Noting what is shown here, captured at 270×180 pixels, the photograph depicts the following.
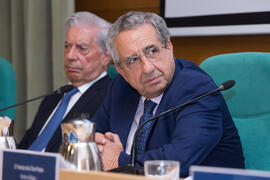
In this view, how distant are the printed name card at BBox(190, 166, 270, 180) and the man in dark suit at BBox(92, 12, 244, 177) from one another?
664mm

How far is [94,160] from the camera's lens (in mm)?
946

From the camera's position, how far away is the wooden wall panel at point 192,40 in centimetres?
258

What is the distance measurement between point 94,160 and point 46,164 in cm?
12

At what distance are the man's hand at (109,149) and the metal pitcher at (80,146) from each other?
56 cm

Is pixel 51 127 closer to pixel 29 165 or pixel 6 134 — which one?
pixel 6 134

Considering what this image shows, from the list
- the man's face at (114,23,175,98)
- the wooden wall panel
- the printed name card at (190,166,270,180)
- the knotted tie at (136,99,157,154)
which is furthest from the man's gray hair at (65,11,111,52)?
the printed name card at (190,166,270,180)

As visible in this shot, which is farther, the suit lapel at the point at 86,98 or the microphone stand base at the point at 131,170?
the suit lapel at the point at 86,98

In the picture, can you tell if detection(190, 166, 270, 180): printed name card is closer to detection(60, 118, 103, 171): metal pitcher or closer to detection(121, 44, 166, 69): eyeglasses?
detection(60, 118, 103, 171): metal pitcher

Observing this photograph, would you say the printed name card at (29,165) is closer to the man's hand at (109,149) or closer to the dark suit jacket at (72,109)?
the man's hand at (109,149)

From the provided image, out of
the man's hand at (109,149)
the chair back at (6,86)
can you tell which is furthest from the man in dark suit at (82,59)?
the man's hand at (109,149)

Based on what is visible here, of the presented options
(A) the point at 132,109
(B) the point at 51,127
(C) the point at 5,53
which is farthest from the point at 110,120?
(C) the point at 5,53

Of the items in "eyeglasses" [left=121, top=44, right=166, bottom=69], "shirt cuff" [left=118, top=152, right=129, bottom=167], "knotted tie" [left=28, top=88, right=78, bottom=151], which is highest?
"eyeglasses" [left=121, top=44, right=166, bottom=69]

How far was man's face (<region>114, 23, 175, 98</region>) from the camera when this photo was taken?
1.73m

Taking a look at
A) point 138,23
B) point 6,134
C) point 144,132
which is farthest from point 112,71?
point 6,134
